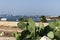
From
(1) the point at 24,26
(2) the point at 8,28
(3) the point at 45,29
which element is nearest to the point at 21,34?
(1) the point at 24,26

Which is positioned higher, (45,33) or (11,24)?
(45,33)

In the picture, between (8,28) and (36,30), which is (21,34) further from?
(8,28)

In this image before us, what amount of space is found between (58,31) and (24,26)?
0.71 feet

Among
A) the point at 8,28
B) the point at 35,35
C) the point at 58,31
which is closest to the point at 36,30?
the point at 35,35

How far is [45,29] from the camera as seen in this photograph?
1.33 m

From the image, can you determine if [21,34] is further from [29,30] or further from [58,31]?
[58,31]

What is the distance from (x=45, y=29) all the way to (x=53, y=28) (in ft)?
0.17

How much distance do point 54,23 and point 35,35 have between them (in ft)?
0.46

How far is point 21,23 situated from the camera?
1.31 metres

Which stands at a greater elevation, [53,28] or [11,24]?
[53,28]

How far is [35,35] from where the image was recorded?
1301mm

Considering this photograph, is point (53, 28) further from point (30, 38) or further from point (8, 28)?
point (8, 28)

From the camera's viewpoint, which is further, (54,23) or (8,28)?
(8,28)

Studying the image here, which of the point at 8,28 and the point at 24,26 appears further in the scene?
the point at 8,28
